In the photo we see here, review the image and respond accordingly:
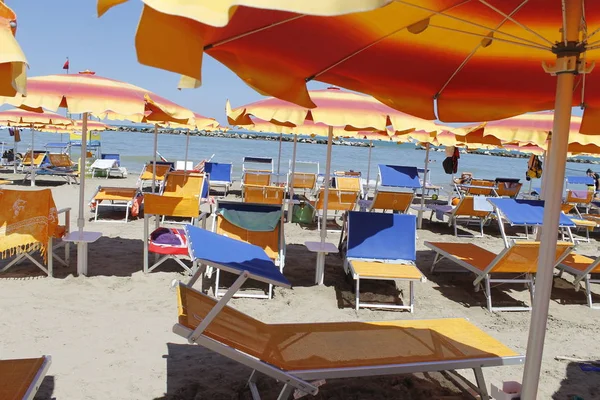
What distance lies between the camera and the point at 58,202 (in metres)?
10.9

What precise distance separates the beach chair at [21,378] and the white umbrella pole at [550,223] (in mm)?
2262

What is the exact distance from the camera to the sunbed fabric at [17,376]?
2223 millimetres

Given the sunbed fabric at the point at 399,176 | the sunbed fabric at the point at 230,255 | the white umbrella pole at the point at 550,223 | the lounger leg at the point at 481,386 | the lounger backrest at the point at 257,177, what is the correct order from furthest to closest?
1. the lounger backrest at the point at 257,177
2. the sunbed fabric at the point at 399,176
3. the lounger leg at the point at 481,386
4. the sunbed fabric at the point at 230,255
5. the white umbrella pole at the point at 550,223

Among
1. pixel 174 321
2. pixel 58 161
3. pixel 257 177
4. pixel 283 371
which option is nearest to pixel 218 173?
pixel 257 177

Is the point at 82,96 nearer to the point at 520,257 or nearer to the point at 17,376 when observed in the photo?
the point at 17,376

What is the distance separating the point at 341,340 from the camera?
10.4ft

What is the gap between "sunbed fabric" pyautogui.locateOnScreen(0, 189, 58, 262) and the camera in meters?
5.28

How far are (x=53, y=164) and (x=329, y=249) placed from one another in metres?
12.1

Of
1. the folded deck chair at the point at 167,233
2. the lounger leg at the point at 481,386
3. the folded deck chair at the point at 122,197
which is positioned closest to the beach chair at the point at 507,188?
the folded deck chair at the point at 122,197

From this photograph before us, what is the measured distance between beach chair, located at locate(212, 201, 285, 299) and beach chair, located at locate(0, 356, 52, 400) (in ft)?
10.7

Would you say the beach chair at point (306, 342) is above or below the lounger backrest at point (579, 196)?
below

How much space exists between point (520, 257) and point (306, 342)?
121 inches

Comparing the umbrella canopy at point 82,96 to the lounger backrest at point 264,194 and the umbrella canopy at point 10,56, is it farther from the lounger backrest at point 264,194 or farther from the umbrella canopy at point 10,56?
the lounger backrest at point 264,194

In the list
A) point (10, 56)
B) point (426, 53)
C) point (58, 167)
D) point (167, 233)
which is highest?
point (426, 53)
